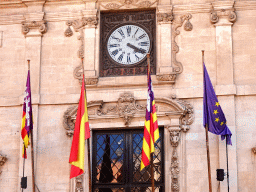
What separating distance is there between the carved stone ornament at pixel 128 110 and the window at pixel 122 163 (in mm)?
528

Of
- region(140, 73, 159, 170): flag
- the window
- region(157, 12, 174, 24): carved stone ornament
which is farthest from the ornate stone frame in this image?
region(157, 12, 174, 24): carved stone ornament

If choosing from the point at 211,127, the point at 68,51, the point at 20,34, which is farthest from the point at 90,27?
the point at 211,127

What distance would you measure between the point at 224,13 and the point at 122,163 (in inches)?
218

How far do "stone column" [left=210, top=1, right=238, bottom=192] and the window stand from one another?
181cm

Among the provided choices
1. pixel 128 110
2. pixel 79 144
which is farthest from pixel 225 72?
pixel 79 144

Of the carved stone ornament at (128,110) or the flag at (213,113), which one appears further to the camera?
the carved stone ornament at (128,110)

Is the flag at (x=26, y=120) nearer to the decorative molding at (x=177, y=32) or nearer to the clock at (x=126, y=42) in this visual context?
the clock at (x=126, y=42)

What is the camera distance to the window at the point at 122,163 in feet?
62.3

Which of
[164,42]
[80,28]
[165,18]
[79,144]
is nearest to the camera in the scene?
[79,144]

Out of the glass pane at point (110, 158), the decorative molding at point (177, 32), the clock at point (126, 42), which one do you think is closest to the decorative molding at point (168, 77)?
the decorative molding at point (177, 32)

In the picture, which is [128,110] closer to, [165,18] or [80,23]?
[165,18]

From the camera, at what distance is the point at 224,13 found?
19703mm

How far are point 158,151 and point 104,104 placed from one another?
7.25 feet

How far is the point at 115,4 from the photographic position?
67.8ft
